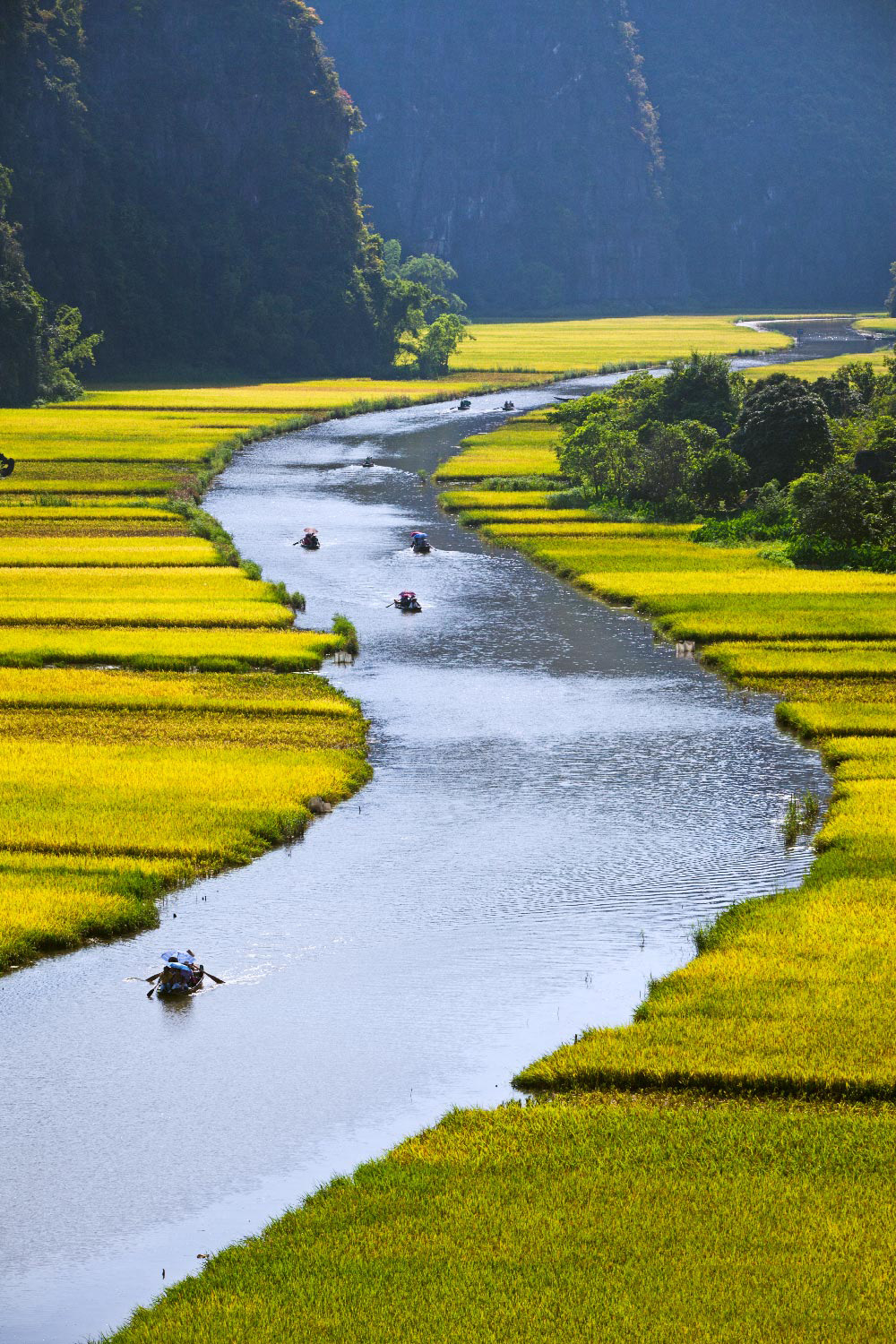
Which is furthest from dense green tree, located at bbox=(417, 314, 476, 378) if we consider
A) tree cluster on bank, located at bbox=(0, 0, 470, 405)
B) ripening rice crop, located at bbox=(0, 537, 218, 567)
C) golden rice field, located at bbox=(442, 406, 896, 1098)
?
golden rice field, located at bbox=(442, 406, 896, 1098)

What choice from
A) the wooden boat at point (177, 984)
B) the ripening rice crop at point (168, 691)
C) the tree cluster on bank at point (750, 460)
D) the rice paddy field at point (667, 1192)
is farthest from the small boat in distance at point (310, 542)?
the wooden boat at point (177, 984)

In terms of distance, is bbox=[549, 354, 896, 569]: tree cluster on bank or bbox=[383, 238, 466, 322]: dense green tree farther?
bbox=[383, 238, 466, 322]: dense green tree

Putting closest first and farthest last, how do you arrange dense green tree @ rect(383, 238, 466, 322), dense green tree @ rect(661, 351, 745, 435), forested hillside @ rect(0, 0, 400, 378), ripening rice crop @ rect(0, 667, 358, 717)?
ripening rice crop @ rect(0, 667, 358, 717) → dense green tree @ rect(661, 351, 745, 435) → forested hillside @ rect(0, 0, 400, 378) → dense green tree @ rect(383, 238, 466, 322)

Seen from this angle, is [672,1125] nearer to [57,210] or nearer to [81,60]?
[57,210]

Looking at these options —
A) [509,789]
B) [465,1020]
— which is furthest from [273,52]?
[465,1020]

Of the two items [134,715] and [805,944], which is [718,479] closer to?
[134,715]

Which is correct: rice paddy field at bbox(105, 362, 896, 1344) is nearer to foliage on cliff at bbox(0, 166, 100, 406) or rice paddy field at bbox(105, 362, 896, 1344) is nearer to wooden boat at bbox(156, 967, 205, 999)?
wooden boat at bbox(156, 967, 205, 999)
